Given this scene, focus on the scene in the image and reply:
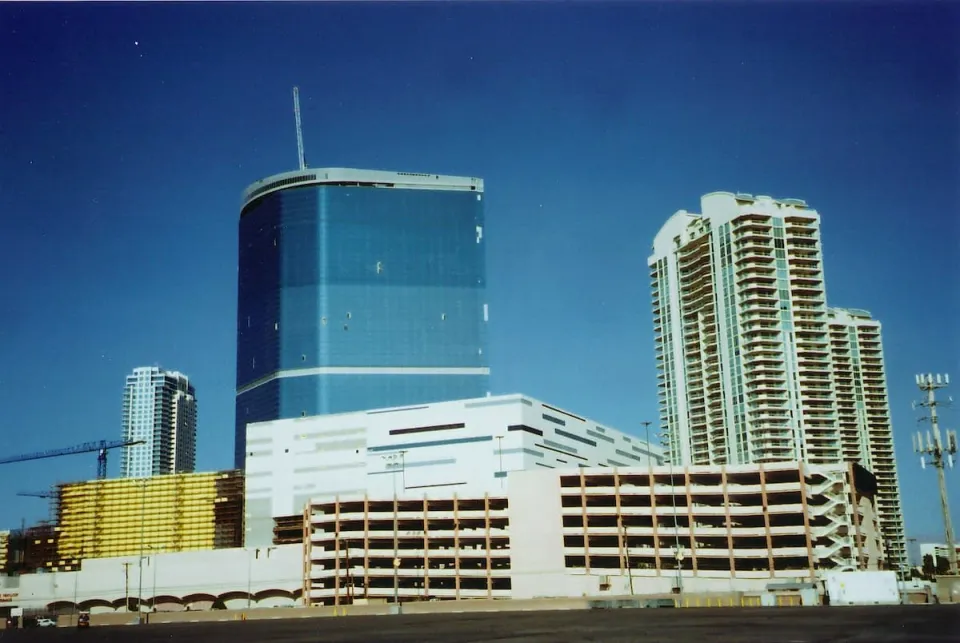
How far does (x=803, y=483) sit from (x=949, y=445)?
55153mm

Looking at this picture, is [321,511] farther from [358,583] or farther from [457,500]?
[457,500]

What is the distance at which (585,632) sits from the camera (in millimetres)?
53812

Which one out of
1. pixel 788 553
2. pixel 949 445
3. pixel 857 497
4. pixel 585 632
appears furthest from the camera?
pixel 857 497

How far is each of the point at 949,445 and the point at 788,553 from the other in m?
56.0

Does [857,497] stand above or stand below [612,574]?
above

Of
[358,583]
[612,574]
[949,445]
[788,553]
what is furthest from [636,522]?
[949,445]

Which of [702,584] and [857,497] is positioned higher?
[857,497]

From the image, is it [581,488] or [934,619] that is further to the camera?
[581,488]

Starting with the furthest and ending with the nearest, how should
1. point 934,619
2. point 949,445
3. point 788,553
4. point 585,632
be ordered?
point 788,553
point 949,445
point 934,619
point 585,632

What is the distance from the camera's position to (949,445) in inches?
3804

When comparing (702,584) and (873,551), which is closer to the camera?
(702,584)

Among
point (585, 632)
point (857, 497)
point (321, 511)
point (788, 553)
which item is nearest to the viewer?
point (585, 632)

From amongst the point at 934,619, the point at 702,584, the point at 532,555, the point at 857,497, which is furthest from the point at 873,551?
the point at 934,619

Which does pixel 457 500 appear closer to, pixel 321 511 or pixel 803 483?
pixel 321 511
